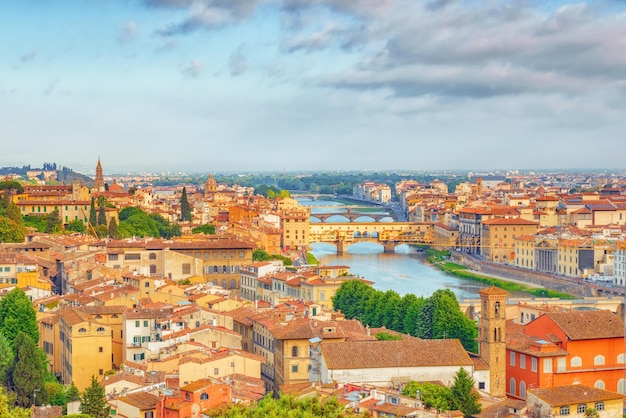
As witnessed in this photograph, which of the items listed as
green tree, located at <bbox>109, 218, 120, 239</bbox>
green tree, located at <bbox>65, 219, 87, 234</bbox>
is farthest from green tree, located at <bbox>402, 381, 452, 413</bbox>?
green tree, located at <bbox>65, 219, 87, 234</bbox>

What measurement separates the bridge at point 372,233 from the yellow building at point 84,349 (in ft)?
108

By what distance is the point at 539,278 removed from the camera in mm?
34312

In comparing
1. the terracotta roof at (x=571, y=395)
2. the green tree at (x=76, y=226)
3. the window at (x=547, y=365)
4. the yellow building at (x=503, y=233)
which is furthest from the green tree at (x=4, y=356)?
the yellow building at (x=503, y=233)

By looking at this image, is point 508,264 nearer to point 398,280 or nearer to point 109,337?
point 398,280

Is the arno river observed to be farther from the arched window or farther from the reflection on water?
the arched window

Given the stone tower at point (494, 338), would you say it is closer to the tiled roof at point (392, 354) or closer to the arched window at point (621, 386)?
the tiled roof at point (392, 354)

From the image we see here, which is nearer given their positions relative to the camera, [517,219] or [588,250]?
[588,250]

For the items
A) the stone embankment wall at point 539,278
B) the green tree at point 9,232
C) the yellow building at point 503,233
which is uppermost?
the green tree at point 9,232

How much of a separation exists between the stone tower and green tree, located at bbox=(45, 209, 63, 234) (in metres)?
17.4

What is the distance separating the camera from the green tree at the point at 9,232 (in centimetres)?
2622

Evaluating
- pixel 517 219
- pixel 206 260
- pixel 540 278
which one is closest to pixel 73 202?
pixel 206 260

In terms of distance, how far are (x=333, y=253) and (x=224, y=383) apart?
35.0 m

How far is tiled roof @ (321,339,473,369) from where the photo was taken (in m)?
13.1

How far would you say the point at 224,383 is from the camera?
12.0m
